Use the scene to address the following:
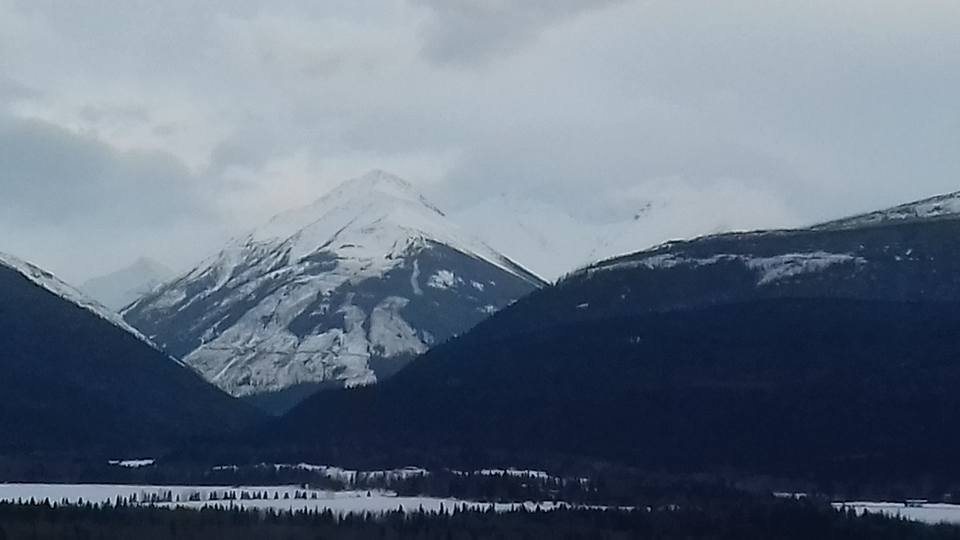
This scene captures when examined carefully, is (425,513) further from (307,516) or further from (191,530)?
(191,530)

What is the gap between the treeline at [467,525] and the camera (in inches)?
6919

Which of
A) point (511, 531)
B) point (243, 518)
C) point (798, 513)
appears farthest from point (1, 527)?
point (798, 513)

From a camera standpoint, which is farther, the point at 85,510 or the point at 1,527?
the point at 85,510

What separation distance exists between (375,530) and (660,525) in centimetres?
2691

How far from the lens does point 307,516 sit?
197500mm

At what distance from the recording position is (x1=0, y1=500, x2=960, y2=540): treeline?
176 metres

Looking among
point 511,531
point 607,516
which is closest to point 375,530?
point 511,531

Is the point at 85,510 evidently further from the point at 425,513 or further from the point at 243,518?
the point at 425,513

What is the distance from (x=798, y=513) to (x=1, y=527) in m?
75.2

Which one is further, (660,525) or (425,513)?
(425,513)

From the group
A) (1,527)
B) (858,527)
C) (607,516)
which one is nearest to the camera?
(1,527)

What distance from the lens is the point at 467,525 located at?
18800cm

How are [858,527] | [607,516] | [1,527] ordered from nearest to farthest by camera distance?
[1,527] → [858,527] → [607,516]

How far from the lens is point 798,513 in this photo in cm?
19262
